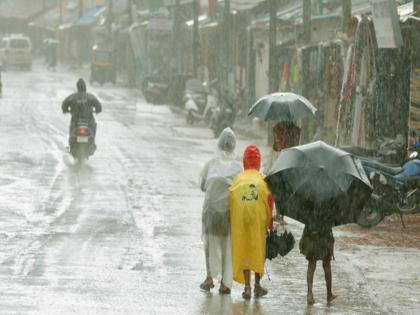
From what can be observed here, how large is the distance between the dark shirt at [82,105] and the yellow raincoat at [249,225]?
14.3 m

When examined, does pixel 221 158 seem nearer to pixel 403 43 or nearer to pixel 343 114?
pixel 403 43

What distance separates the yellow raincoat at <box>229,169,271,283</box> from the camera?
11.5m

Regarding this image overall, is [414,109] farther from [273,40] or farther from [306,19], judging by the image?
[273,40]

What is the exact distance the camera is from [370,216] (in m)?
16.9

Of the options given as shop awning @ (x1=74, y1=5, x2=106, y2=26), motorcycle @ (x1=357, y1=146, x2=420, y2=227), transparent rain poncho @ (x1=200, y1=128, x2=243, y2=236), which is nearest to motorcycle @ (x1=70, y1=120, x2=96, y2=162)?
motorcycle @ (x1=357, y1=146, x2=420, y2=227)

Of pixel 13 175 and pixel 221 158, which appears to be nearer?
pixel 221 158

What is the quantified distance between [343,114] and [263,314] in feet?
45.0

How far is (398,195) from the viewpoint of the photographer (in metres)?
16.8

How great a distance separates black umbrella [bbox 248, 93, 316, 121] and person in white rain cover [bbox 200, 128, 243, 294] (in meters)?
2.73

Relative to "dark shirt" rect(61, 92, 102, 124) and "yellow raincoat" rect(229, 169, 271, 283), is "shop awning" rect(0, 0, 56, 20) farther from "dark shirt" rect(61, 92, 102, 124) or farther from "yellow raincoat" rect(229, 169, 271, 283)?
"yellow raincoat" rect(229, 169, 271, 283)

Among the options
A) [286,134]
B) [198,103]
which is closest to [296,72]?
[198,103]

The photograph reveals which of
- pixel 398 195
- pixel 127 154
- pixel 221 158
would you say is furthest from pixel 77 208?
pixel 127 154

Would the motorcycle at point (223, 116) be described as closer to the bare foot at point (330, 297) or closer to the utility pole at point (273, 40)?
the utility pole at point (273, 40)

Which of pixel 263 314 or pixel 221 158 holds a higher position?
pixel 221 158
